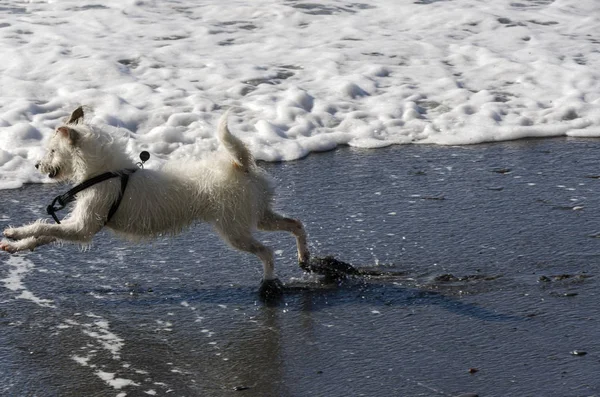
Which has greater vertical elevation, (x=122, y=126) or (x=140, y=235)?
(x=140, y=235)

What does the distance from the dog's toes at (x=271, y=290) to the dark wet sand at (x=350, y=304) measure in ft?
0.27

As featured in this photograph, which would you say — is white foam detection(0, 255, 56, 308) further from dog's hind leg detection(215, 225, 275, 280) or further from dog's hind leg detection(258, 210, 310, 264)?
dog's hind leg detection(258, 210, 310, 264)

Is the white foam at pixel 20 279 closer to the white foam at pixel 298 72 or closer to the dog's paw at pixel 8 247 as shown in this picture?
the dog's paw at pixel 8 247

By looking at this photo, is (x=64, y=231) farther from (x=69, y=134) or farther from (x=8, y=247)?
(x=69, y=134)

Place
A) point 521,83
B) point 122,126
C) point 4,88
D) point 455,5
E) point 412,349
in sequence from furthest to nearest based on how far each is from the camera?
point 455,5
point 521,83
point 4,88
point 122,126
point 412,349

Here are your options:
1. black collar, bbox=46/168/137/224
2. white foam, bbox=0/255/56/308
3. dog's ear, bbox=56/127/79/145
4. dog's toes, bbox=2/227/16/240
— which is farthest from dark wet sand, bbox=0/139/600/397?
dog's ear, bbox=56/127/79/145

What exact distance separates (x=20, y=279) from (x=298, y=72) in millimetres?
5609

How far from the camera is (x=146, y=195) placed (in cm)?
561

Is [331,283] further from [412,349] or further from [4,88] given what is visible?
[4,88]

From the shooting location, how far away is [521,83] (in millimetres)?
10508

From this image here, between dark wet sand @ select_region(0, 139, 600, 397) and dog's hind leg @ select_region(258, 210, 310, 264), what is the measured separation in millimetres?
125

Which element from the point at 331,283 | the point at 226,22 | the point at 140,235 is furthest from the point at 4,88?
the point at 331,283

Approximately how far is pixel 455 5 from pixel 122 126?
6565 mm

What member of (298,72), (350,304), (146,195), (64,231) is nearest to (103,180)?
(146,195)
